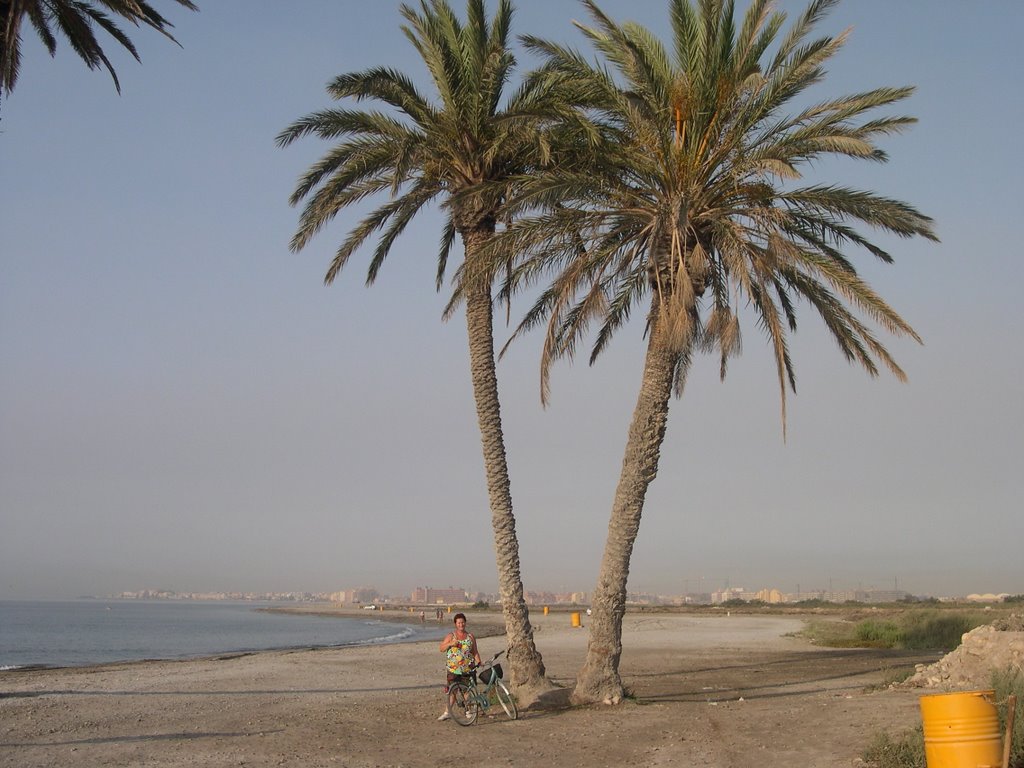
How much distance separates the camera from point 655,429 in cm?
1582

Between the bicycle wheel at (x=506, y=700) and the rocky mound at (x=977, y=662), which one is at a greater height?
the rocky mound at (x=977, y=662)

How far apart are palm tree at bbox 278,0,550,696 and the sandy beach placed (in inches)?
95.3

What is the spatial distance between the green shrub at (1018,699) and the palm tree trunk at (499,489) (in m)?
6.65

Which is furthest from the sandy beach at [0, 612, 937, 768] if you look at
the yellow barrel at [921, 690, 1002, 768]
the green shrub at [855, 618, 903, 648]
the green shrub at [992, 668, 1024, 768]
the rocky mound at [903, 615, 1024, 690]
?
the green shrub at [855, 618, 903, 648]

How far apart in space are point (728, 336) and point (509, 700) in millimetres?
6596

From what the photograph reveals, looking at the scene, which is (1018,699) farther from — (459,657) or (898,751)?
(459,657)

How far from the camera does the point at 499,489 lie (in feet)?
54.0

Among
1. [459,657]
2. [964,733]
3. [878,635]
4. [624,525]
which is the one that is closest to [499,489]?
[624,525]

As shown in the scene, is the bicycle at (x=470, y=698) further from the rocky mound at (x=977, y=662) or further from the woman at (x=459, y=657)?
the rocky mound at (x=977, y=662)

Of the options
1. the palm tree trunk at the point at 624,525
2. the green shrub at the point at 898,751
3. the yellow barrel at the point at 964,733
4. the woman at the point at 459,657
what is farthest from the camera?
the palm tree trunk at the point at 624,525

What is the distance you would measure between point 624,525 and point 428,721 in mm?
4330

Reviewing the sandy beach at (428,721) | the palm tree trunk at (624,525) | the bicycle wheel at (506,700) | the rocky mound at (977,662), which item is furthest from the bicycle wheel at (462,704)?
the rocky mound at (977,662)

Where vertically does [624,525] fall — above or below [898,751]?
above

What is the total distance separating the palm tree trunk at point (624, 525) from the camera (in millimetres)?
15398
